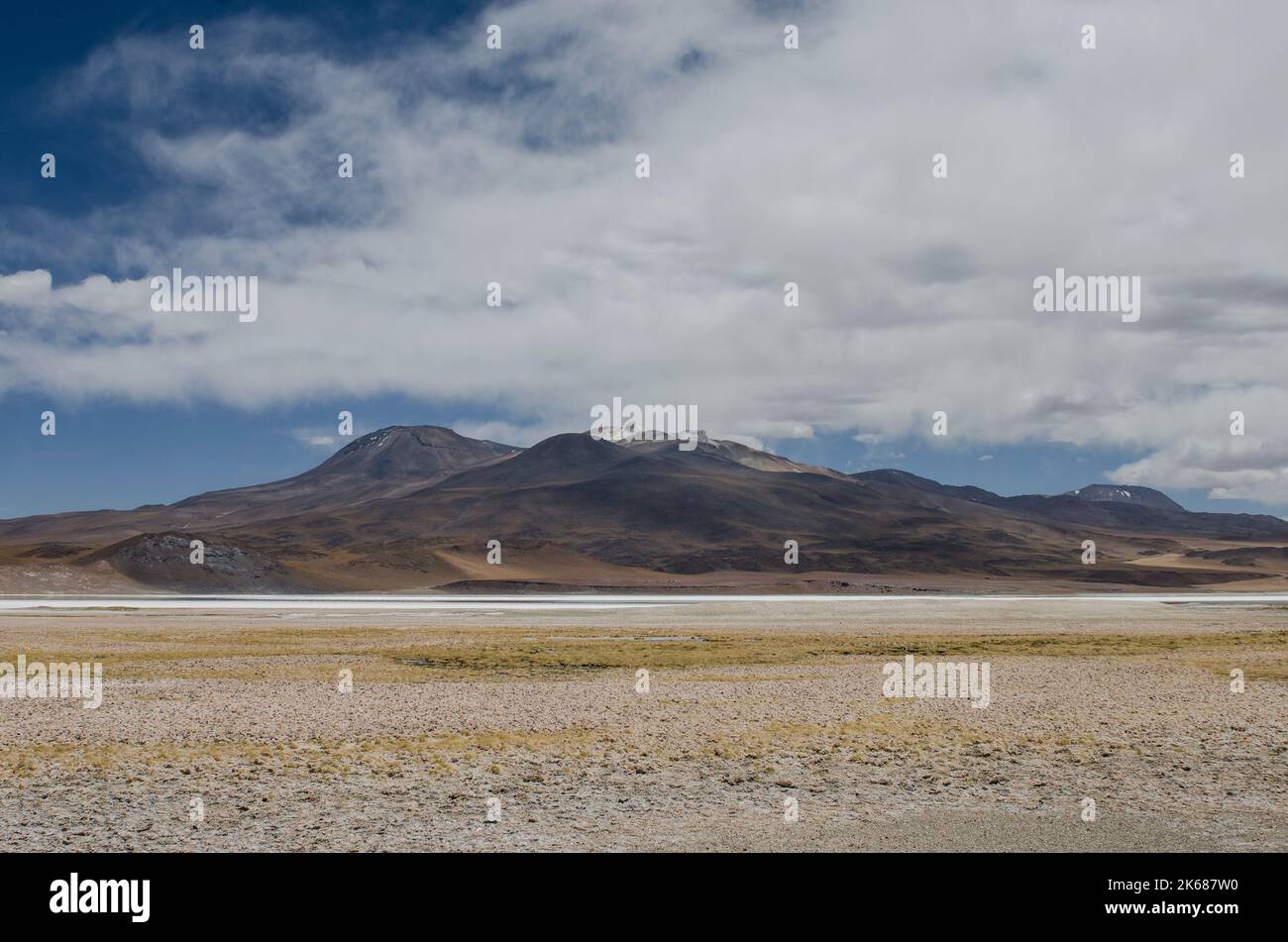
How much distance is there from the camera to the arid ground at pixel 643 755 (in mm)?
12664

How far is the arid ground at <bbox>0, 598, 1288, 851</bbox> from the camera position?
1266cm

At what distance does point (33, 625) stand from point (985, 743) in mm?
49778

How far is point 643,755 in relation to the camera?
57.0 feet

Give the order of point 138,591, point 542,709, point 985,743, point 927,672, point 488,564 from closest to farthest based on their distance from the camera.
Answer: point 985,743
point 542,709
point 927,672
point 138,591
point 488,564
